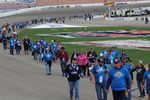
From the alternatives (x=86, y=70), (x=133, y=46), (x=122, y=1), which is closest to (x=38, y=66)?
(x=86, y=70)

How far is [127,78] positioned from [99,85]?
5.96 ft

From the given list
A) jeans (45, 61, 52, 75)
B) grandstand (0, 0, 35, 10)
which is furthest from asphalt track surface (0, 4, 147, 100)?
grandstand (0, 0, 35, 10)

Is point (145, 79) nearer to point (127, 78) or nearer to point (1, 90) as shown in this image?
A: point (127, 78)

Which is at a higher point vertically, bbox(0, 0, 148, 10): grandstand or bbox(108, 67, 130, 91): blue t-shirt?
bbox(108, 67, 130, 91): blue t-shirt

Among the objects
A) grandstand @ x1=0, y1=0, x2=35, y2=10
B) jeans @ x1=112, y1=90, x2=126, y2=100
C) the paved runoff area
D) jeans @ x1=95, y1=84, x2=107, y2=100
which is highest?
jeans @ x1=112, y1=90, x2=126, y2=100

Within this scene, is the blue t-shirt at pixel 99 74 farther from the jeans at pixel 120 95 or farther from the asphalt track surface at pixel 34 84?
the asphalt track surface at pixel 34 84

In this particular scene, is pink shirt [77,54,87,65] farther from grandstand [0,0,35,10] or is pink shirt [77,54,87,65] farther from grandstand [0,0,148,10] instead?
grandstand [0,0,35,10]

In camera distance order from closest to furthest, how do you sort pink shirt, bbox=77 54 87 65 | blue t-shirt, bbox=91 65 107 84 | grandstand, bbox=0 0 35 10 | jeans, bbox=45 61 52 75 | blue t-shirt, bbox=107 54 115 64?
blue t-shirt, bbox=91 65 107 84
blue t-shirt, bbox=107 54 115 64
pink shirt, bbox=77 54 87 65
jeans, bbox=45 61 52 75
grandstand, bbox=0 0 35 10

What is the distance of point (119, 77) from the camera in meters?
12.6

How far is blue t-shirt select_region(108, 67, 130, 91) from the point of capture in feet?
41.3

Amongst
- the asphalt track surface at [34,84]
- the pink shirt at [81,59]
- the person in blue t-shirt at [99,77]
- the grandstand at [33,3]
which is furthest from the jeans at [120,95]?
the grandstand at [33,3]

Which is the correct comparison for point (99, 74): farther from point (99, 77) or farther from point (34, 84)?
point (34, 84)

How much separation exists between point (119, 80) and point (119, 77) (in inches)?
3.7

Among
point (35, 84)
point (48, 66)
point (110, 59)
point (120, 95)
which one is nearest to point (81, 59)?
point (110, 59)
